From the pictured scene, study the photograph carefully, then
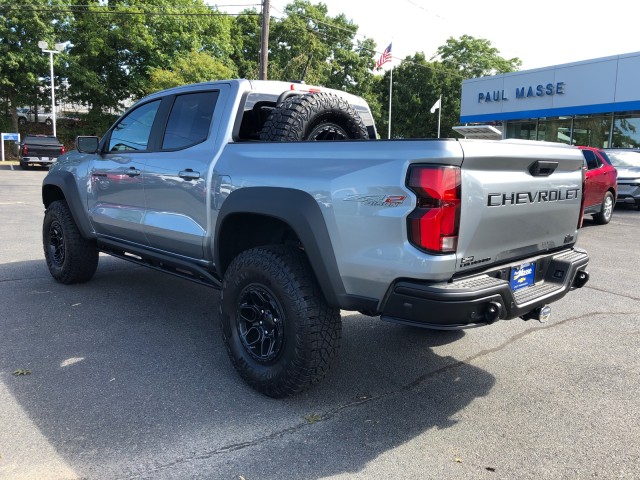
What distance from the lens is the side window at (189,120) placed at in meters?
4.00

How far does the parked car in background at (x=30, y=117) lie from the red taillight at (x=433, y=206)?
3882 centimetres

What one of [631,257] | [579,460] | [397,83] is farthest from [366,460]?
[397,83]

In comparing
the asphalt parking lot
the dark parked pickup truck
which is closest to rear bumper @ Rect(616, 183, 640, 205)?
the asphalt parking lot

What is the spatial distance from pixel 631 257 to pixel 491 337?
4.70m

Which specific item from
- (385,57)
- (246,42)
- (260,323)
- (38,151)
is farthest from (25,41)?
(260,323)

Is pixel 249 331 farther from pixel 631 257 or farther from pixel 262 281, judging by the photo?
pixel 631 257

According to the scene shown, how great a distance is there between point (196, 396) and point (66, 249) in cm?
297

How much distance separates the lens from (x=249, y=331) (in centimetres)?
335

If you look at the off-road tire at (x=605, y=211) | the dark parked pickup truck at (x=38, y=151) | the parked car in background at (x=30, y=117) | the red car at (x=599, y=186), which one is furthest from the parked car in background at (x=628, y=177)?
the parked car in background at (x=30, y=117)

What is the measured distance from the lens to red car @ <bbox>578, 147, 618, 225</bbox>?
10.5 metres

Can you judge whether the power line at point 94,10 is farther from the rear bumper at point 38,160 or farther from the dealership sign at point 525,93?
the dealership sign at point 525,93

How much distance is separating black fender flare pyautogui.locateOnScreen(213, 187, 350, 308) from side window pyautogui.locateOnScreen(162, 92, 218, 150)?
3.53 feet

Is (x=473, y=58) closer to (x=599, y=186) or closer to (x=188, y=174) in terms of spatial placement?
(x=599, y=186)

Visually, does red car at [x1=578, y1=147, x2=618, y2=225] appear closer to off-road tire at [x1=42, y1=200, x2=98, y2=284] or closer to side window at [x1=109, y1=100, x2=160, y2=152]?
side window at [x1=109, y1=100, x2=160, y2=152]
